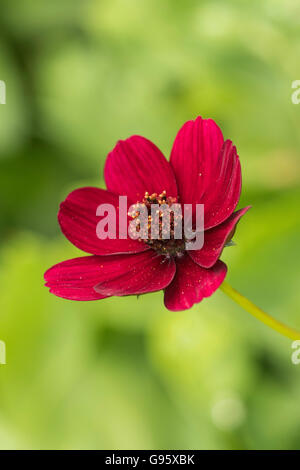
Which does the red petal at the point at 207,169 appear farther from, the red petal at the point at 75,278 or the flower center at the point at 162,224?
the red petal at the point at 75,278

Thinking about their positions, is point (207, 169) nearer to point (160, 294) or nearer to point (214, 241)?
point (214, 241)

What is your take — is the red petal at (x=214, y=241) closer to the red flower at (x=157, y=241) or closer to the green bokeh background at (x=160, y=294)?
the red flower at (x=157, y=241)

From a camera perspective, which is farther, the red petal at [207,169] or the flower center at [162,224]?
the flower center at [162,224]

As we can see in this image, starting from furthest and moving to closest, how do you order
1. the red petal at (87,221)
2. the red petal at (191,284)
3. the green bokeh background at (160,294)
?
the green bokeh background at (160,294), the red petal at (87,221), the red petal at (191,284)

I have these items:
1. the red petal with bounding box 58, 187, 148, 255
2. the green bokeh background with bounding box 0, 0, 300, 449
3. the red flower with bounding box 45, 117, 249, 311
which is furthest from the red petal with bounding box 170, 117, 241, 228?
the green bokeh background with bounding box 0, 0, 300, 449

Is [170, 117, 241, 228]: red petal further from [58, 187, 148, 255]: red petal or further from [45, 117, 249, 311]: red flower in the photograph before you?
[58, 187, 148, 255]: red petal

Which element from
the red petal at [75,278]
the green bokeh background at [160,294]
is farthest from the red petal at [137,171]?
the green bokeh background at [160,294]

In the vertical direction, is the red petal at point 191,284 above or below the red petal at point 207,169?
below

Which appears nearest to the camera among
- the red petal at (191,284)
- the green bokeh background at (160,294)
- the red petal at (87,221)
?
the red petal at (191,284)
